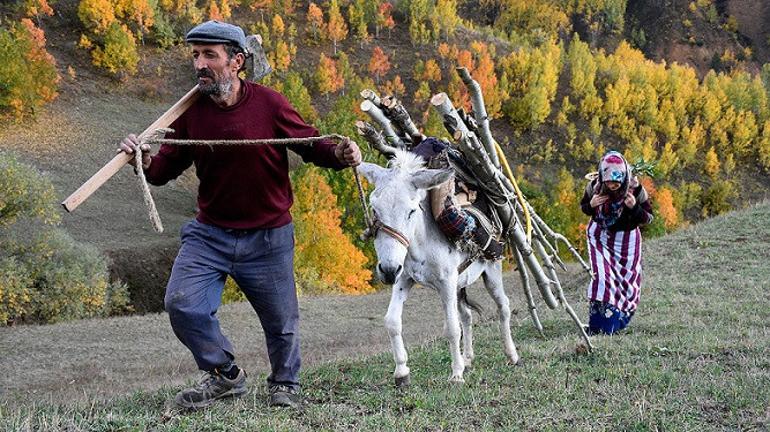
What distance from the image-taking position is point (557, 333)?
34.9 ft

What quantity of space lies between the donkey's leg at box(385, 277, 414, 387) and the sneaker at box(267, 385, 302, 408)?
3.40 feet

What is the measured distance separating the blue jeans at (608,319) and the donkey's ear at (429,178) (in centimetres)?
513

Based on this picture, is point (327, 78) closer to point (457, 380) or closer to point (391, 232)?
point (457, 380)

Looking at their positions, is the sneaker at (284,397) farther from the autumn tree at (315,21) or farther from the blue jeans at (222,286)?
the autumn tree at (315,21)

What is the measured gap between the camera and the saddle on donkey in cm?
673

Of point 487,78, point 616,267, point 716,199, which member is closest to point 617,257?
point 616,267

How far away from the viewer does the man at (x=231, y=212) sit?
5.46 m

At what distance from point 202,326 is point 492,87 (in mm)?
107513

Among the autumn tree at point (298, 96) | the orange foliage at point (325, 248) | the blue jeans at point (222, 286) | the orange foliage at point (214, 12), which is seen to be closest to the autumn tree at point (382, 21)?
the orange foliage at point (214, 12)

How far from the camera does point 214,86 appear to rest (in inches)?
215

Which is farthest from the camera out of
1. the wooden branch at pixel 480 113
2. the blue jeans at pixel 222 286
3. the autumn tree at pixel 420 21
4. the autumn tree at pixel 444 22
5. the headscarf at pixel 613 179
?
the autumn tree at pixel 444 22

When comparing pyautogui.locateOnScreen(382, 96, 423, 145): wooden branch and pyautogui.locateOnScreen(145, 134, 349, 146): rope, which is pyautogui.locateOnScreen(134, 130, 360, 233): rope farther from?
pyautogui.locateOnScreen(382, 96, 423, 145): wooden branch

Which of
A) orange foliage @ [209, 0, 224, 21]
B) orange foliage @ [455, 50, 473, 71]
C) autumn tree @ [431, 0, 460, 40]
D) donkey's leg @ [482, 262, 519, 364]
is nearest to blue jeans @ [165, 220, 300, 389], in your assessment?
donkey's leg @ [482, 262, 519, 364]

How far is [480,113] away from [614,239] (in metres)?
4.01
